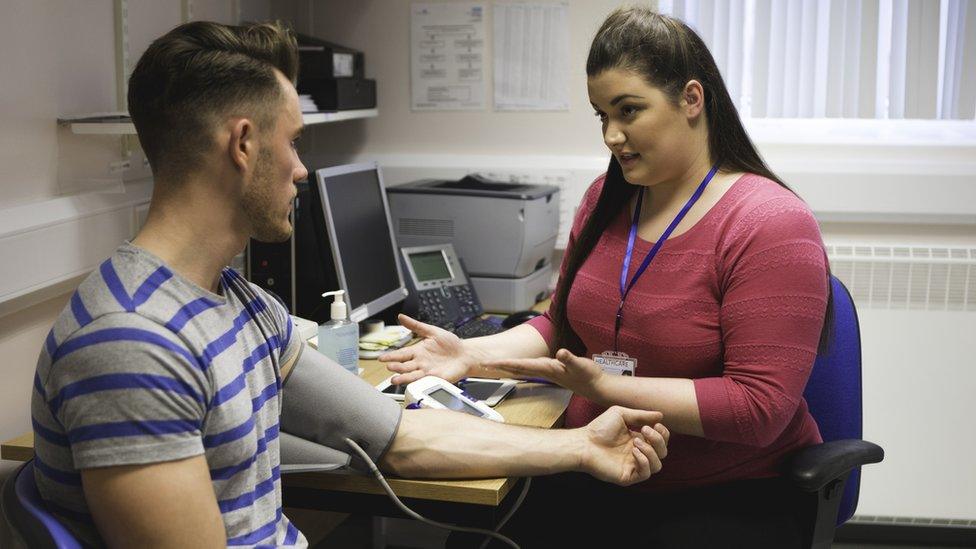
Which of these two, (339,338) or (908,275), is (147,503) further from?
(908,275)

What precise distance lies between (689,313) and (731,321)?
0.28 ft

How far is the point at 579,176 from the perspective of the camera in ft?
10.8

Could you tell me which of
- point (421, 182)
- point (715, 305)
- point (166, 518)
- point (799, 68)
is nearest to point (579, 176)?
point (421, 182)

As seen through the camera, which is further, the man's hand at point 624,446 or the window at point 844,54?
the window at point 844,54

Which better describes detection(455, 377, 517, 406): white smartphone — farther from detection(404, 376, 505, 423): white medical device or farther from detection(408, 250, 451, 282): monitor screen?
detection(408, 250, 451, 282): monitor screen

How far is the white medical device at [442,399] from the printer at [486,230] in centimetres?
96

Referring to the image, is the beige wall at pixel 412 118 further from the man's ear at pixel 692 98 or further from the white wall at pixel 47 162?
the man's ear at pixel 692 98

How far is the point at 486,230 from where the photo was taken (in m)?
2.91

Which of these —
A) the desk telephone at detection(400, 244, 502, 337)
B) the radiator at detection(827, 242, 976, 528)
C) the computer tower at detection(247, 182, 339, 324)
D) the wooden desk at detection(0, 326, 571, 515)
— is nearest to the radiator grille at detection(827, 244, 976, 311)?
the radiator at detection(827, 242, 976, 528)

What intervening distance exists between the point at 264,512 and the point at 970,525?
263 centimetres

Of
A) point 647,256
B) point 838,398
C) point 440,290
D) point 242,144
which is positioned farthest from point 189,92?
point 440,290

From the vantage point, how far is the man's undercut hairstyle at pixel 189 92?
4.25 ft

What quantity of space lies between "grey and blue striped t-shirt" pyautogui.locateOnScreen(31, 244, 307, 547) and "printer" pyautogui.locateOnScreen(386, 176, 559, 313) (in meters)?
1.54

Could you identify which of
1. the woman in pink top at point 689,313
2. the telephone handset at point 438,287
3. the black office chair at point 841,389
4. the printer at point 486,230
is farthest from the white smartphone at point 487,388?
the printer at point 486,230
